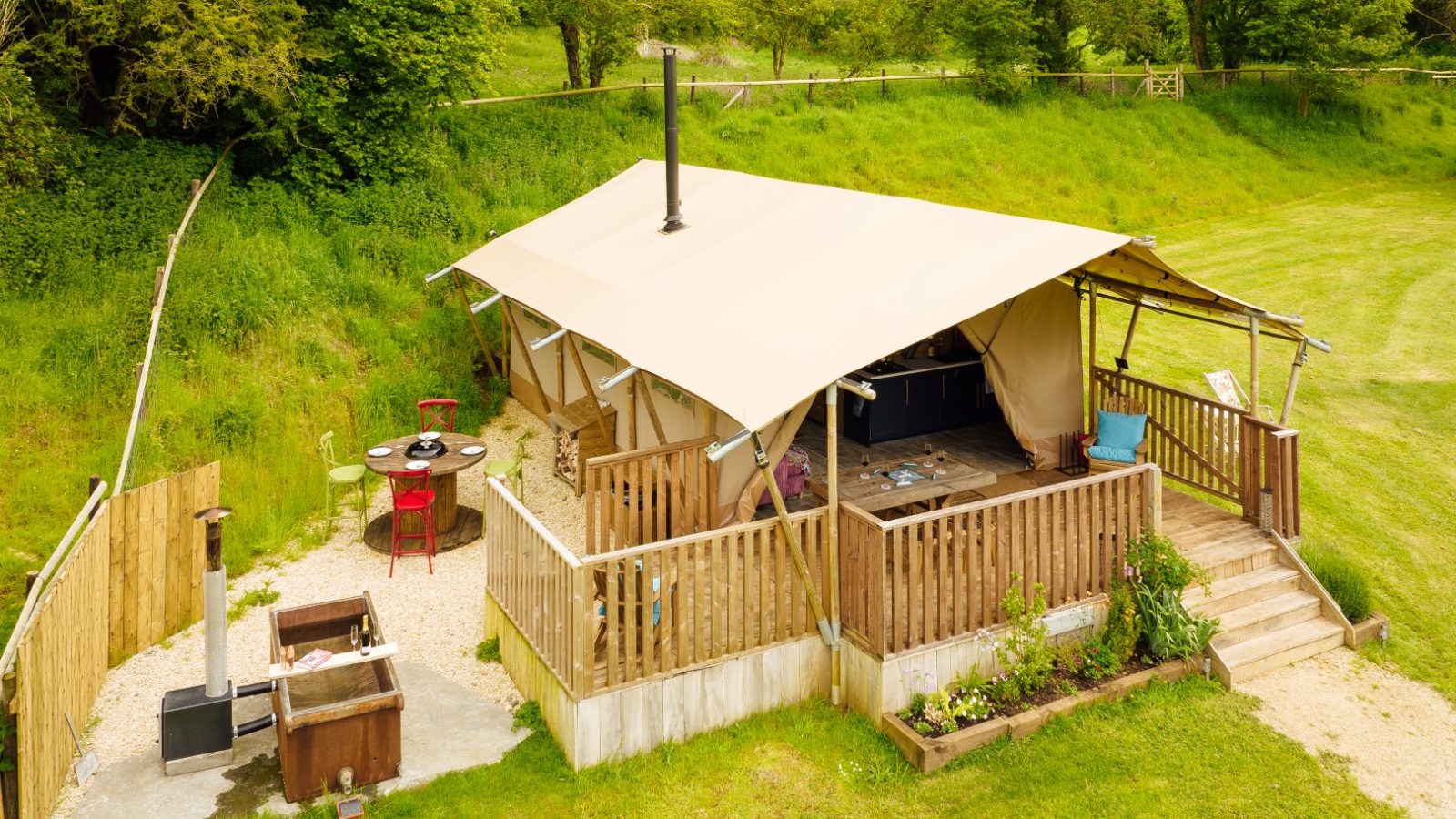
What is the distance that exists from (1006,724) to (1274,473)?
378 cm

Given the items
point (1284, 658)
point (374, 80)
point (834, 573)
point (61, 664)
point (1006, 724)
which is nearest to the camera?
point (61, 664)

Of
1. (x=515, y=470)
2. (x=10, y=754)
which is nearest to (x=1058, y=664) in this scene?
(x=515, y=470)

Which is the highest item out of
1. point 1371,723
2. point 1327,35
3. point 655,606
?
point 1327,35

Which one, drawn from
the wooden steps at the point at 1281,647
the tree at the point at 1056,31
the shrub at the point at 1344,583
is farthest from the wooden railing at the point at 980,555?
the tree at the point at 1056,31

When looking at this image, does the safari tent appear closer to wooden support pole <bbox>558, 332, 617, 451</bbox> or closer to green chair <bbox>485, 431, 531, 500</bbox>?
wooden support pole <bbox>558, 332, 617, 451</bbox>

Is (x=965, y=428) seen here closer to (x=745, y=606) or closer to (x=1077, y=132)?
(x=745, y=606)

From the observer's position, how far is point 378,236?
18062mm

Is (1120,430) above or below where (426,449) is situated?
above

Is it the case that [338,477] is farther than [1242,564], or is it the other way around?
[338,477]

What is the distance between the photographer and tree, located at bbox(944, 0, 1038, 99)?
29109 mm

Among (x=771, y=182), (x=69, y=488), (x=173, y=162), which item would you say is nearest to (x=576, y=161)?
(x=173, y=162)

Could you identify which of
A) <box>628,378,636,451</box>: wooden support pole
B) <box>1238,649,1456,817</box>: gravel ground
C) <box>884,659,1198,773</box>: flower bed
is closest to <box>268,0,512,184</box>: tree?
<box>628,378,636,451</box>: wooden support pole

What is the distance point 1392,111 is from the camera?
107ft

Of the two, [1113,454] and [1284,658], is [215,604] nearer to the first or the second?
[1113,454]
